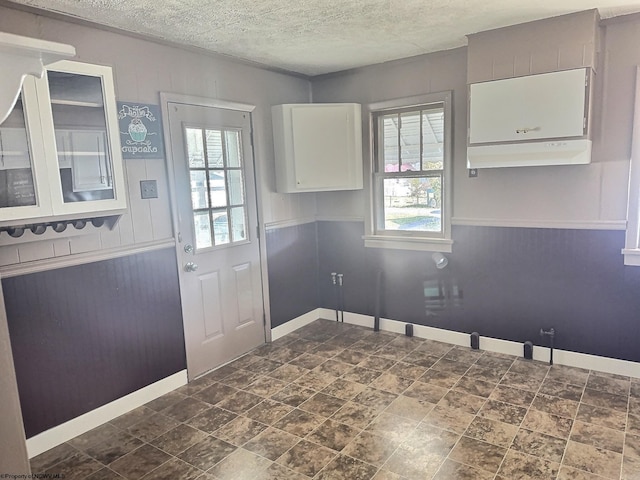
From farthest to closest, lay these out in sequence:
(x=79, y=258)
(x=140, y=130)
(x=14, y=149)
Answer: (x=140, y=130)
(x=79, y=258)
(x=14, y=149)

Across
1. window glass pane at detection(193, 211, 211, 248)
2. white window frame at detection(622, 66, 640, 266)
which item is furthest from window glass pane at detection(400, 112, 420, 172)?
window glass pane at detection(193, 211, 211, 248)

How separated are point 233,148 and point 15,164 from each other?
1749 millimetres

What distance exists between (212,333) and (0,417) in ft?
8.76

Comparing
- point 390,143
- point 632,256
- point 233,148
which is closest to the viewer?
point 632,256

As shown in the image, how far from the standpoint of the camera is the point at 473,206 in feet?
11.8

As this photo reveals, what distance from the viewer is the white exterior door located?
325 centimetres

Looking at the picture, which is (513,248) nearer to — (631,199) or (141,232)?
(631,199)

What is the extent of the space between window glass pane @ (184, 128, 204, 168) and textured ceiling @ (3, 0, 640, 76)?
0.61m

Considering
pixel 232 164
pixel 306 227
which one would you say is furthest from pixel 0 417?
pixel 306 227

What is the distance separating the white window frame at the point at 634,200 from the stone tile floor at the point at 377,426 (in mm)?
897

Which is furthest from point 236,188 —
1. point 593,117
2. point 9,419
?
point 9,419

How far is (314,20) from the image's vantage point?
108 inches

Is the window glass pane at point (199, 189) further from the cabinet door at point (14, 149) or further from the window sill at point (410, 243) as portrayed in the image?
the window sill at point (410, 243)

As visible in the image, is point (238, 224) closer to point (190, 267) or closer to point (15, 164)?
point (190, 267)
